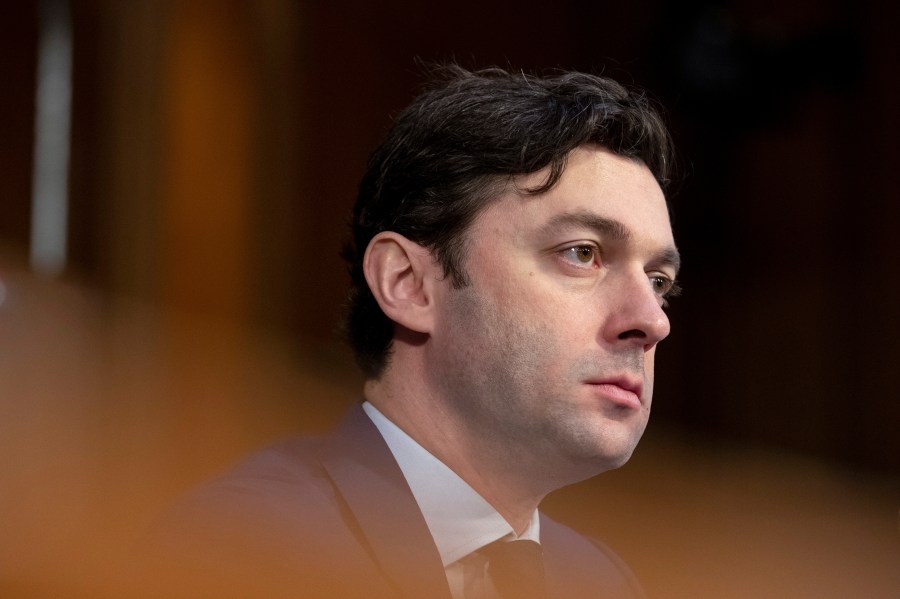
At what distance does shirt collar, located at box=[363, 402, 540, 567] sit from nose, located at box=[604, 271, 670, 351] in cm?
19

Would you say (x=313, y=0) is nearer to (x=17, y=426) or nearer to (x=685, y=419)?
(x=685, y=419)

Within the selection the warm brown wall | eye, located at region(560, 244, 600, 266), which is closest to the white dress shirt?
eye, located at region(560, 244, 600, 266)

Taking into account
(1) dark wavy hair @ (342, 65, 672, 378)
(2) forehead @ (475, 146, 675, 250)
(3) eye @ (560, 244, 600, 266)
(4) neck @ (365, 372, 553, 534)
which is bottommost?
(4) neck @ (365, 372, 553, 534)

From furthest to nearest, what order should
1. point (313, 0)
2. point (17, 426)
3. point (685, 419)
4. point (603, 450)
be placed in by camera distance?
point (685, 419)
point (313, 0)
point (603, 450)
point (17, 426)

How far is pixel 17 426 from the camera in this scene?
2.19 ft

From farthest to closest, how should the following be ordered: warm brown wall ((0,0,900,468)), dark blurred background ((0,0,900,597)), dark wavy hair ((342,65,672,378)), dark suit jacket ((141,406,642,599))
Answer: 1. warm brown wall ((0,0,900,468))
2. dark blurred background ((0,0,900,597))
3. dark wavy hair ((342,65,672,378))
4. dark suit jacket ((141,406,642,599))

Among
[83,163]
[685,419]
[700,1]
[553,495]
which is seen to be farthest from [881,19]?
[83,163]

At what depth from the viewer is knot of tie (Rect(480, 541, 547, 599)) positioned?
93cm

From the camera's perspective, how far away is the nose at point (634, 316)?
94cm

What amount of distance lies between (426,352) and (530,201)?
0.18 meters

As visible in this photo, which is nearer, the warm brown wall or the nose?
the nose

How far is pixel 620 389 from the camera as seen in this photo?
945 mm

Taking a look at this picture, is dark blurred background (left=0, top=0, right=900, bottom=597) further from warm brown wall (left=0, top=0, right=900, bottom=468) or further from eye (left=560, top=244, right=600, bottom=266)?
eye (left=560, top=244, right=600, bottom=266)

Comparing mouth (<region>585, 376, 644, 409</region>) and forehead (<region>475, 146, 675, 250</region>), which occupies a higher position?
forehead (<region>475, 146, 675, 250</region>)
